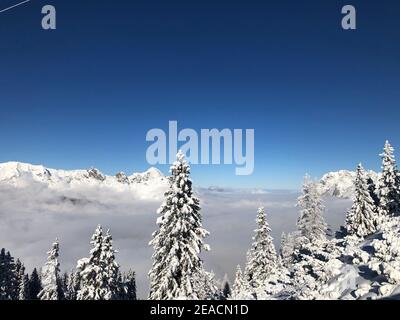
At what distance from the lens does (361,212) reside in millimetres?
41625

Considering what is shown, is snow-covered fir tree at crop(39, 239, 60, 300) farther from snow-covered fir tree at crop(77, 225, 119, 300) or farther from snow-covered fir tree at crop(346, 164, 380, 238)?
snow-covered fir tree at crop(346, 164, 380, 238)

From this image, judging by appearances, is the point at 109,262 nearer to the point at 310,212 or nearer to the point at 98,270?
the point at 98,270

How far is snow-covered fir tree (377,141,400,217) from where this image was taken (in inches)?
1628

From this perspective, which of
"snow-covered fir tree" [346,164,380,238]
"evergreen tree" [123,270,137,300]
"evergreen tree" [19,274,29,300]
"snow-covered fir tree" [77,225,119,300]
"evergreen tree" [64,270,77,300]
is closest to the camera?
"snow-covered fir tree" [77,225,119,300]

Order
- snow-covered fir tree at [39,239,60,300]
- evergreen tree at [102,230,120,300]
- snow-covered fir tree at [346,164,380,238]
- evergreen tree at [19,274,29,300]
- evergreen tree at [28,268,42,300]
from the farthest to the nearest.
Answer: evergreen tree at [28,268,42,300] → evergreen tree at [19,274,29,300] → snow-covered fir tree at [39,239,60,300] → snow-covered fir tree at [346,164,380,238] → evergreen tree at [102,230,120,300]

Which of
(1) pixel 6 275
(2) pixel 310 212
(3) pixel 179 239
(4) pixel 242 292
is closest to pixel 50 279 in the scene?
(1) pixel 6 275

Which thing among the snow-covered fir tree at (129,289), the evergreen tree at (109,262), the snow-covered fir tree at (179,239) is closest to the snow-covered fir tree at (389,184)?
the snow-covered fir tree at (179,239)

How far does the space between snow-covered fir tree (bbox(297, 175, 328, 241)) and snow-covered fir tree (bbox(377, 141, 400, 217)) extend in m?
10.3

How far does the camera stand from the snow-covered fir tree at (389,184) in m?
41.3

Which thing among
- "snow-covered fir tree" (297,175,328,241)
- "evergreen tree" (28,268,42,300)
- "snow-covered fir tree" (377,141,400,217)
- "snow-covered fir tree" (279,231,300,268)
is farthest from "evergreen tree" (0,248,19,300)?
"snow-covered fir tree" (377,141,400,217)

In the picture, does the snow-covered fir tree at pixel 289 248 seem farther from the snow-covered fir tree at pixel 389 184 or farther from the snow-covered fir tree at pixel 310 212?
the snow-covered fir tree at pixel 389 184

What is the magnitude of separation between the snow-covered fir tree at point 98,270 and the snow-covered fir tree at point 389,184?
32.1 m
